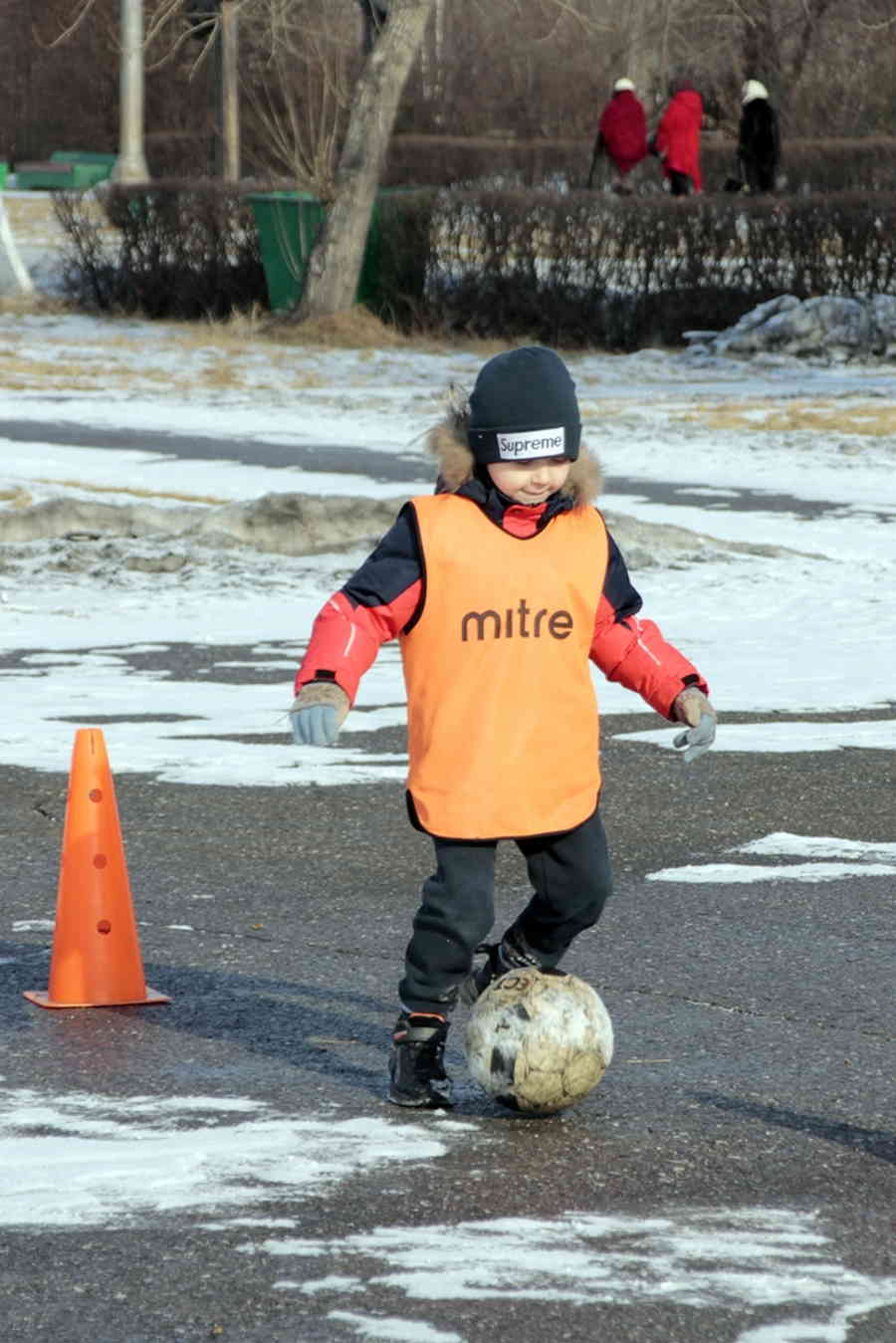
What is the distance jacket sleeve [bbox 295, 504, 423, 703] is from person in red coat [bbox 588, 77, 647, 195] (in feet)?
78.4

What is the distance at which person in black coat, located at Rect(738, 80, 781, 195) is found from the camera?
25.8 meters

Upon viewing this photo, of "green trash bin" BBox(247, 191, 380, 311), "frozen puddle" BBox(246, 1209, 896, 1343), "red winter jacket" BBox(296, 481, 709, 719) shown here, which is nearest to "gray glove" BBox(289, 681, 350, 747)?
"red winter jacket" BBox(296, 481, 709, 719)

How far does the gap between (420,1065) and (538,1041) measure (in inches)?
9.9

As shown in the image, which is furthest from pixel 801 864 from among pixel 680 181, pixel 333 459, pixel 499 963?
pixel 680 181

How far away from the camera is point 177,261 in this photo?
26203 mm

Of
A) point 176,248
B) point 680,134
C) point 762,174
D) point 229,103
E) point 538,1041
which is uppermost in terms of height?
point 229,103

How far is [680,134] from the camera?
88.3ft

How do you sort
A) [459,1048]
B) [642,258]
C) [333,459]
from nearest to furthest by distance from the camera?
[459,1048] < [333,459] < [642,258]

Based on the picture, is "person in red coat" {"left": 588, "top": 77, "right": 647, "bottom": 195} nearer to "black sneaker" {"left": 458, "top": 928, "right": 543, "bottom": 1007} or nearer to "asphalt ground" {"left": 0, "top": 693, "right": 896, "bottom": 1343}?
"asphalt ground" {"left": 0, "top": 693, "right": 896, "bottom": 1343}

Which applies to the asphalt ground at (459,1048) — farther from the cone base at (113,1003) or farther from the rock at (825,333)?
the rock at (825,333)

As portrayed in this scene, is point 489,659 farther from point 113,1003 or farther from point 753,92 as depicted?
point 753,92

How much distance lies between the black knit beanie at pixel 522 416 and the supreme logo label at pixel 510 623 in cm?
A: 28

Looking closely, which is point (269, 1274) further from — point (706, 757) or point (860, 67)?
point (860, 67)

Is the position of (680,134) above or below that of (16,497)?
above
